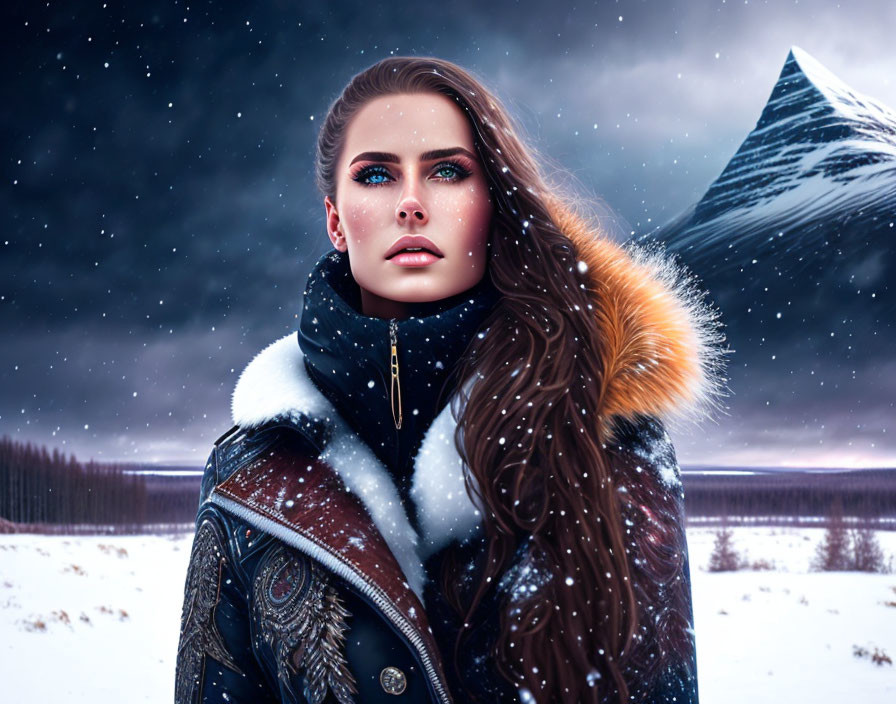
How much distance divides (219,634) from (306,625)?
0.35m

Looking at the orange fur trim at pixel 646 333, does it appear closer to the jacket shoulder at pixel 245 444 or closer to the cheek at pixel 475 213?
the cheek at pixel 475 213

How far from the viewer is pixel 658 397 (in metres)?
1.79

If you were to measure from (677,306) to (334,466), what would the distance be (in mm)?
1065

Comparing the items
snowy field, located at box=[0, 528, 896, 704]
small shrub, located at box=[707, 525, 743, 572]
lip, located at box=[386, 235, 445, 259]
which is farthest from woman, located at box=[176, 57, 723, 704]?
small shrub, located at box=[707, 525, 743, 572]

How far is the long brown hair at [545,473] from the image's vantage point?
157cm

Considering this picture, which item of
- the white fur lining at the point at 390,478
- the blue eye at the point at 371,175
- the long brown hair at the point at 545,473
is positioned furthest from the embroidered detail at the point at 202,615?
the blue eye at the point at 371,175

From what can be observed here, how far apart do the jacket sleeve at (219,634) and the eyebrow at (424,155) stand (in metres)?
1.07

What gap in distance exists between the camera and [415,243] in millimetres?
1763

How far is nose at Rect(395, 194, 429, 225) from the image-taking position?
5.76 ft

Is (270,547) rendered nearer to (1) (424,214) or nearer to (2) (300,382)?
(2) (300,382)

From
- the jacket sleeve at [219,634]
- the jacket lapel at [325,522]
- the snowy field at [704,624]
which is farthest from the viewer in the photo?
the snowy field at [704,624]

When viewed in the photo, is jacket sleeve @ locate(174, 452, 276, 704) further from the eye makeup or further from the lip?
the eye makeup

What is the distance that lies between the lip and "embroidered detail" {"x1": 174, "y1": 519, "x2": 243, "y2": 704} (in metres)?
0.92

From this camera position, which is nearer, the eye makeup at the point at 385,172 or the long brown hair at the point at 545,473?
the long brown hair at the point at 545,473
